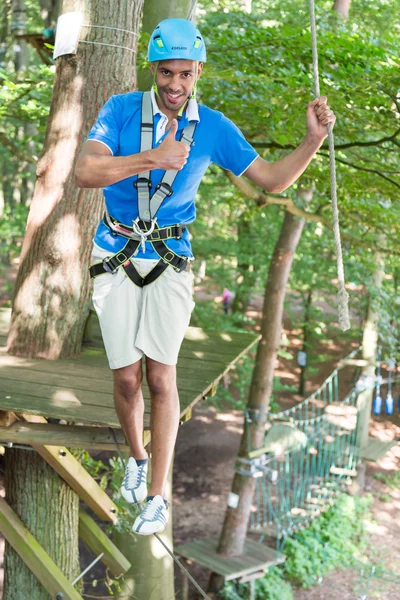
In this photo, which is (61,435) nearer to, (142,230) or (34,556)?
(34,556)

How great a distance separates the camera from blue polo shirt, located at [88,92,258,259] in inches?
102

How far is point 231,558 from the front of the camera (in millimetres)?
9586

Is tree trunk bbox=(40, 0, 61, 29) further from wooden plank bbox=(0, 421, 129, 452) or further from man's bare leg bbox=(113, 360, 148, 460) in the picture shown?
man's bare leg bbox=(113, 360, 148, 460)

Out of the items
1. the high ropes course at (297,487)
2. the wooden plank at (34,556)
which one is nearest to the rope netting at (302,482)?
the high ropes course at (297,487)

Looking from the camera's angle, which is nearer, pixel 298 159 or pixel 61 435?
A: pixel 298 159

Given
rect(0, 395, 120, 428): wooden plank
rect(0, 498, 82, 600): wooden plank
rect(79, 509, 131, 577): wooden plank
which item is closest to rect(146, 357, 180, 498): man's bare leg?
rect(0, 395, 120, 428): wooden plank

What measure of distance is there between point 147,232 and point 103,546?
342 cm

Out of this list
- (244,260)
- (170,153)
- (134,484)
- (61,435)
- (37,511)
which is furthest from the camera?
(244,260)

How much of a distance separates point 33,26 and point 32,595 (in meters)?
15.2

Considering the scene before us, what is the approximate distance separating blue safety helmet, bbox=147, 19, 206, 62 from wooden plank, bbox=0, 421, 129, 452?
1915 millimetres

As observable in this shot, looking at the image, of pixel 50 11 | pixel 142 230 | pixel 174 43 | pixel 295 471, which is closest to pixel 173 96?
pixel 174 43

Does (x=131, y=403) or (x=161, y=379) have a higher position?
(x=161, y=379)

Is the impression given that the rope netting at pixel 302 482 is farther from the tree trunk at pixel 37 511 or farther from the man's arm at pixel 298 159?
the man's arm at pixel 298 159

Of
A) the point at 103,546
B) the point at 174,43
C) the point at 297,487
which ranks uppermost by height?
the point at 174,43
